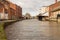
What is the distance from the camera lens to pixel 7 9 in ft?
287

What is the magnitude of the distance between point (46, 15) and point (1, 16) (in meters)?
27.2

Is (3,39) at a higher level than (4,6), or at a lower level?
lower

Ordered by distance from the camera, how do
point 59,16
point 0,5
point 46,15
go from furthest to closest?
1. point 46,15
2. point 0,5
3. point 59,16

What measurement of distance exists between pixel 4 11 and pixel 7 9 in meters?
4.16

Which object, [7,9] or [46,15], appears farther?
[46,15]

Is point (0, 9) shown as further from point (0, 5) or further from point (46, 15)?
point (46, 15)

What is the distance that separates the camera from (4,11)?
83.5 m

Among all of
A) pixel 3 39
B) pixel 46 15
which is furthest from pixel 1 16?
pixel 3 39

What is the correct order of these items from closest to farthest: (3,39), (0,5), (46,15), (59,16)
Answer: (3,39), (59,16), (0,5), (46,15)

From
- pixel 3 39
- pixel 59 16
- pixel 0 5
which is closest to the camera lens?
pixel 3 39

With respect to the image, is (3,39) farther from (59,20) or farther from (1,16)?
(1,16)

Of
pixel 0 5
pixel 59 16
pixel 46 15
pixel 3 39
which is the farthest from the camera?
pixel 46 15

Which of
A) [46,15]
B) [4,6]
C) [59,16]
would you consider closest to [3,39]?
[59,16]

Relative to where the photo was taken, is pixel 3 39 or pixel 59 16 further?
pixel 59 16
